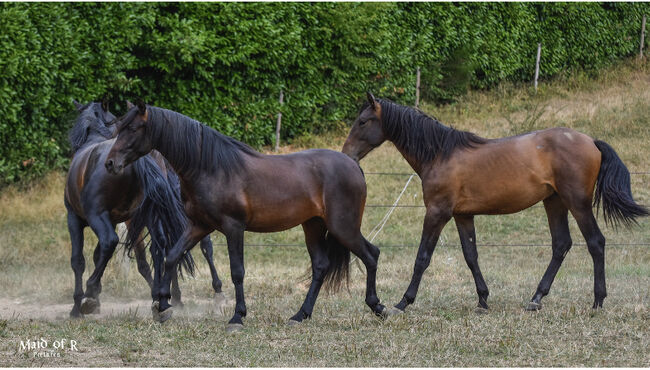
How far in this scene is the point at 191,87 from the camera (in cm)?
1500

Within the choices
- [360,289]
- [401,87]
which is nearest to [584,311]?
[360,289]

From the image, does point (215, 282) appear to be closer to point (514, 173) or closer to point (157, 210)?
point (157, 210)

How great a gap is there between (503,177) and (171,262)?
3385mm

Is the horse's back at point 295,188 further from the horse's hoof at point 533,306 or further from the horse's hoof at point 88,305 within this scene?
the horse's hoof at point 533,306

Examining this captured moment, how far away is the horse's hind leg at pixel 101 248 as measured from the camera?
24.6 feet

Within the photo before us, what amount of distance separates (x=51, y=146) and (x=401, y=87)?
8.60 m

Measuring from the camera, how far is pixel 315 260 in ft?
24.2

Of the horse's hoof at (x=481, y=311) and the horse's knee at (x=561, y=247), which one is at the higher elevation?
the horse's knee at (x=561, y=247)

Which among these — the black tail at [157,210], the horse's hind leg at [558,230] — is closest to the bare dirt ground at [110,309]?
the black tail at [157,210]

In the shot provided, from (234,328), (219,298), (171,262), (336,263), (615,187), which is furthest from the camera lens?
(219,298)

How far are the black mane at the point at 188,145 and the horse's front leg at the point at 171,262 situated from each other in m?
0.56

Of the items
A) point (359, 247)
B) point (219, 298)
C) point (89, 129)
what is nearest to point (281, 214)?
point (359, 247)

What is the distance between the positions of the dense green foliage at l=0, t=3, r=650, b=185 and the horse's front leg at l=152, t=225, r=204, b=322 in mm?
6667

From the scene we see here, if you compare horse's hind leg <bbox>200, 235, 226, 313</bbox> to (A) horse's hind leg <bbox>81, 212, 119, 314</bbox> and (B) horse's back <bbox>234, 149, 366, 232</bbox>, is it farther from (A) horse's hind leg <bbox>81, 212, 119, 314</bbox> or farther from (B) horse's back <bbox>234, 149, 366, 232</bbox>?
(B) horse's back <bbox>234, 149, 366, 232</bbox>
